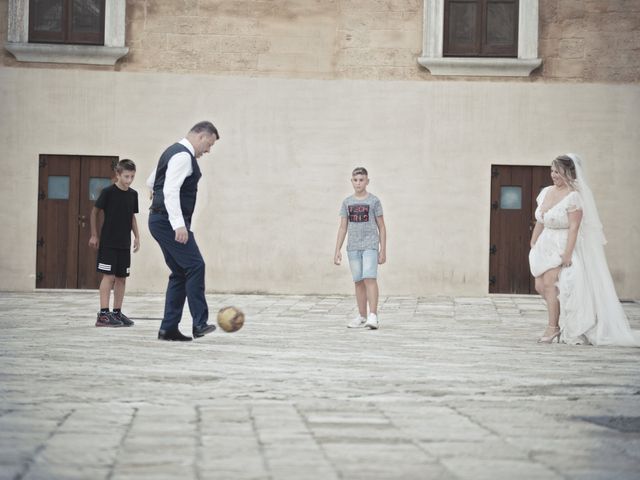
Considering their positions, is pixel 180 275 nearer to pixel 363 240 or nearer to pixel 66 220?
pixel 363 240

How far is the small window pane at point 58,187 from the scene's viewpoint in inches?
742

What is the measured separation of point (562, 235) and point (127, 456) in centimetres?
709

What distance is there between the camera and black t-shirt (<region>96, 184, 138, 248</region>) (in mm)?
11742

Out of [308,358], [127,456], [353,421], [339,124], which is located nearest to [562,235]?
[308,358]

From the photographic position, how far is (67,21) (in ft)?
61.7

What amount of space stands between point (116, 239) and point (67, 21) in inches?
319

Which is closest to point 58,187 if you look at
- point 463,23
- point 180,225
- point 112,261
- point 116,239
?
point 463,23

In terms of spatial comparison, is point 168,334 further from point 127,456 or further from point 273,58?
point 273,58

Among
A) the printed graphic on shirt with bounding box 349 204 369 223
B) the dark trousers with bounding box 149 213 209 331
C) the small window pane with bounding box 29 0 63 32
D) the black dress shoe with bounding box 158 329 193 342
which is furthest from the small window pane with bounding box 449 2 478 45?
the black dress shoe with bounding box 158 329 193 342

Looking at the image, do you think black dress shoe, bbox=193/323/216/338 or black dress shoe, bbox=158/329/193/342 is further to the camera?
black dress shoe, bbox=158/329/193/342

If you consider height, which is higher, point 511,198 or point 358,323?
point 511,198

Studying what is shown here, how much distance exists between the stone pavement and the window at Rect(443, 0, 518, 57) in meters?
8.42

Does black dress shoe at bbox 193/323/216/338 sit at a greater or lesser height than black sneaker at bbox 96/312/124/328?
greater

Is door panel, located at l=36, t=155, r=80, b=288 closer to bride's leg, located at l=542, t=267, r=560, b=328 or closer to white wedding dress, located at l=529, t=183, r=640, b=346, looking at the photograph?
white wedding dress, located at l=529, t=183, r=640, b=346
